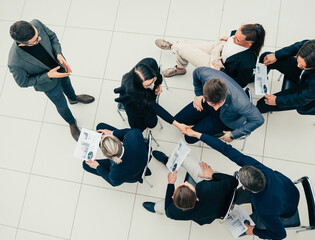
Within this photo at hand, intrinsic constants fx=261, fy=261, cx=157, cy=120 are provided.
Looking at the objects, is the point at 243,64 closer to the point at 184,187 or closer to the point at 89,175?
the point at 184,187

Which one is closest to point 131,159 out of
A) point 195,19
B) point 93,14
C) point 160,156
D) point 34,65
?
point 160,156

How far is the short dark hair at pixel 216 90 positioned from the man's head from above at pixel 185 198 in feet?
2.48

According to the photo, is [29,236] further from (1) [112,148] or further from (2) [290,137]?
(2) [290,137]

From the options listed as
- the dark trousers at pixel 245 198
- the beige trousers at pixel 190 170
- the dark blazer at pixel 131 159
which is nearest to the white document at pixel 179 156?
the beige trousers at pixel 190 170

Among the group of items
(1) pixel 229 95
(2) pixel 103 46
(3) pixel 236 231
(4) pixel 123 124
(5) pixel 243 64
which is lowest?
(3) pixel 236 231

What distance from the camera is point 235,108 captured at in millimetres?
2338

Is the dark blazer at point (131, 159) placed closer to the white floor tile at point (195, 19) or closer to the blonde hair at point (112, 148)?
the blonde hair at point (112, 148)

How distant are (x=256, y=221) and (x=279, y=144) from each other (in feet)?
3.25

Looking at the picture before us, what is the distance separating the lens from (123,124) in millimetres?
3352

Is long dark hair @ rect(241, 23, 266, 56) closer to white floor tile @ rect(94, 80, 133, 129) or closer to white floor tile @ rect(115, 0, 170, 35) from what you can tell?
white floor tile @ rect(115, 0, 170, 35)

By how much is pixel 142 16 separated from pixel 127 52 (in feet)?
1.85

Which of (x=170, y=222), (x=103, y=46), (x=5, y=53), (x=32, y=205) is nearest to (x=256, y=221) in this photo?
(x=170, y=222)

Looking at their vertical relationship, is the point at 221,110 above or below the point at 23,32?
below

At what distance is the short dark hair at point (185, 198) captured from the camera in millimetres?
1999
